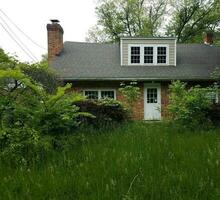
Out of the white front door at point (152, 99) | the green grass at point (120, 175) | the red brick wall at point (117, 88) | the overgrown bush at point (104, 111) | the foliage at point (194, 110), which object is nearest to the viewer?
the green grass at point (120, 175)

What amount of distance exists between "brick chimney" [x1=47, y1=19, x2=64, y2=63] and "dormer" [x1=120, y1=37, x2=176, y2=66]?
438 centimetres

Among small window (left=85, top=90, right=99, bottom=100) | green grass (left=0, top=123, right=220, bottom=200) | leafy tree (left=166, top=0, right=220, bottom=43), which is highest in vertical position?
leafy tree (left=166, top=0, right=220, bottom=43)

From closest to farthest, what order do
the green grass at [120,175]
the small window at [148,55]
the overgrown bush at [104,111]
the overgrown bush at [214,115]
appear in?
1. the green grass at [120,175]
2. the overgrown bush at [214,115]
3. the overgrown bush at [104,111]
4. the small window at [148,55]

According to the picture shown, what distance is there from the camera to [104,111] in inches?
486

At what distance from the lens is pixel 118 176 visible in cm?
482

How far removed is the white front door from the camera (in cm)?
2239

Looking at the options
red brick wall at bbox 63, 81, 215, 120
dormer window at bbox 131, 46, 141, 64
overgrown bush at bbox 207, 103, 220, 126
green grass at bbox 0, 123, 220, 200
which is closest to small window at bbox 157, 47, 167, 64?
dormer window at bbox 131, 46, 141, 64

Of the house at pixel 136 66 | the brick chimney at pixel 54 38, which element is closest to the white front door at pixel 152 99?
the house at pixel 136 66

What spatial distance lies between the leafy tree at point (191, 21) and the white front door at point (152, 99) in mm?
17464

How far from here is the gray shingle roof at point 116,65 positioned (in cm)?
2189

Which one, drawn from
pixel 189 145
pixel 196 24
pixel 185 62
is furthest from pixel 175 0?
pixel 189 145

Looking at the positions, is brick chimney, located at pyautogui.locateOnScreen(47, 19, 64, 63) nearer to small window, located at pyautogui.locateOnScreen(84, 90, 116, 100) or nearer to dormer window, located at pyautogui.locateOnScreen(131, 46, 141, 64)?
small window, located at pyautogui.locateOnScreen(84, 90, 116, 100)

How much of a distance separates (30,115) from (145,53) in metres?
18.1

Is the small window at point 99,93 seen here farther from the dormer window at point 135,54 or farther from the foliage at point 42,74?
the foliage at point 42,74
